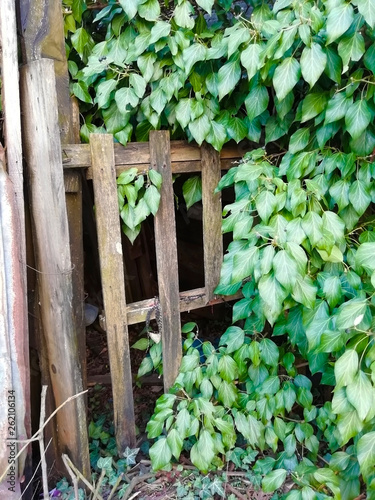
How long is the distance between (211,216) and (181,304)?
0.43m

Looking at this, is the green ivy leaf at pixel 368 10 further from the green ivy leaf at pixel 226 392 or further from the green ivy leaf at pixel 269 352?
the green ivy leaf at pixel 226 392

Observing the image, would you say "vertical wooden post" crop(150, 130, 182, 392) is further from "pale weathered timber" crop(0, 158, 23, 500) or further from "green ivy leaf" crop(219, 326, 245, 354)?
"pale weathered timber" crop(0, 158, 23, 500)

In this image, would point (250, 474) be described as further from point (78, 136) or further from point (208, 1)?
point (208, 1)

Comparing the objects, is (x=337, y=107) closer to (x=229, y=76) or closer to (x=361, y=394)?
(x=229, y=76)

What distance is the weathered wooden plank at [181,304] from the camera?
77.5 inches

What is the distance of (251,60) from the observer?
5.39 ft

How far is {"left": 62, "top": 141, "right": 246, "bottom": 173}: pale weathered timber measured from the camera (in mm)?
1762

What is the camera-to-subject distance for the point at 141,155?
189cm

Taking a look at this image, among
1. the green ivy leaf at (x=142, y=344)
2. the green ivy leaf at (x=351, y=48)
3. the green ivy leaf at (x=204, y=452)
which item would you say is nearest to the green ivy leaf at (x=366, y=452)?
the green ivy leaf at (x=204, y=452)

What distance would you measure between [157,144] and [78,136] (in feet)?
1.06

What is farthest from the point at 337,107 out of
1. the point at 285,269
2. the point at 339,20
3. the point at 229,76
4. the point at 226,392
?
the point at 226,392

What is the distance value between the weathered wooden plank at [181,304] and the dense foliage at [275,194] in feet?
0.64

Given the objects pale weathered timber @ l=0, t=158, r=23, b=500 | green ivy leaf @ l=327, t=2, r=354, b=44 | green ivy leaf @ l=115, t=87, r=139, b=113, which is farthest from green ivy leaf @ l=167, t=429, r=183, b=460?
green ivy leaf @ l=327, t=2, r=354, b=44

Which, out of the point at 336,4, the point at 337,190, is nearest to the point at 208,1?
the point at 336,4
